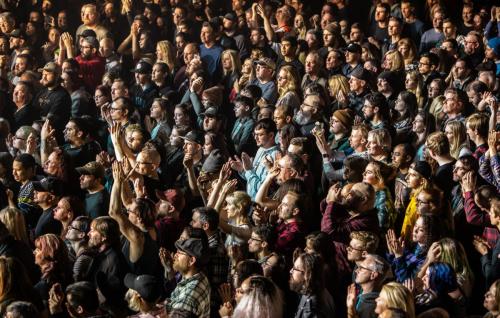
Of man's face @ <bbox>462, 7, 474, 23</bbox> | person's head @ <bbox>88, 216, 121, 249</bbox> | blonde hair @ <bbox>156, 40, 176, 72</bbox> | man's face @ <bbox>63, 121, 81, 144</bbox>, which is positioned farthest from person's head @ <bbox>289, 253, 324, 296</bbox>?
man's face @ <bbox>462, 7, 474, 23</bbox>

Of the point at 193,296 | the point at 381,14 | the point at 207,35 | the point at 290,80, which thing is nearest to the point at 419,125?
the point at 290,80

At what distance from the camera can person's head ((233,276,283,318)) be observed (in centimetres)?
611

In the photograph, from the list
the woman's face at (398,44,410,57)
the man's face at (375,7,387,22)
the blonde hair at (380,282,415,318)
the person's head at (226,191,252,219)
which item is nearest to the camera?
the blonde hair at (380,282,415,318)

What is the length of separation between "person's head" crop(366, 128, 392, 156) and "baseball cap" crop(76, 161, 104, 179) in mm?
2273

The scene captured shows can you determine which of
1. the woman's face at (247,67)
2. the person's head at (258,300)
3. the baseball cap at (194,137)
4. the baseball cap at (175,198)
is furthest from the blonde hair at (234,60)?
the person's head at (258,300)

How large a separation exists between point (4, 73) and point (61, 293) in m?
6.46

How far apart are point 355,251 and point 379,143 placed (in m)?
1.99

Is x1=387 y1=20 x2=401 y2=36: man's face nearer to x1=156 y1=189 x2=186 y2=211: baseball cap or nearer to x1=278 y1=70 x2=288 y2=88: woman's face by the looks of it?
x1=278 y1=70 x2=288 y2=88: woman's face

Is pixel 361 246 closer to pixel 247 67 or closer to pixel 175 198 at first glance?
pixel 175 198

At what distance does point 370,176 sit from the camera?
8.01 m

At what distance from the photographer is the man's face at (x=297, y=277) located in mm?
6402

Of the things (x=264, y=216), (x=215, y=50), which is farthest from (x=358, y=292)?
(x=215, y=50)

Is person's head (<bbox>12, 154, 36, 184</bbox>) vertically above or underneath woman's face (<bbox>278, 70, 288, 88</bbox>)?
underneath

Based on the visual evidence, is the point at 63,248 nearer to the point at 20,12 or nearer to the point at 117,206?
the point at 117,206
